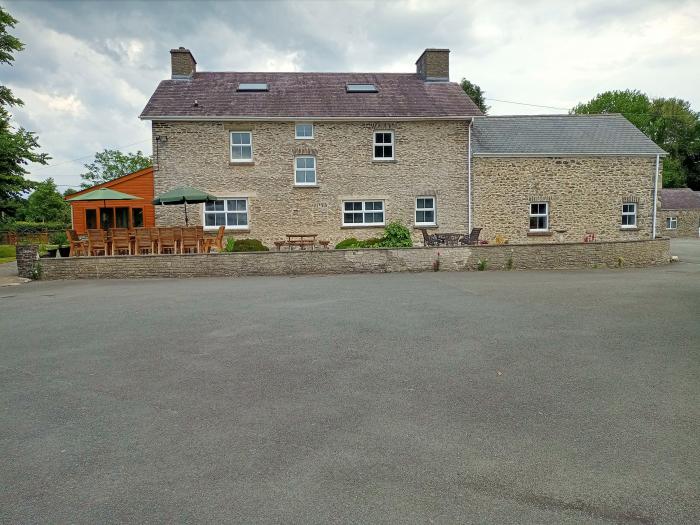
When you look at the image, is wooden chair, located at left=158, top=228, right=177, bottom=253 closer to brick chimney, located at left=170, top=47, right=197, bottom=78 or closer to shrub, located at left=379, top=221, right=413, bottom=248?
shrub, located at left=379, top=221, right=413, bottom=248

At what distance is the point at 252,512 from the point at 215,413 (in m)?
1.59

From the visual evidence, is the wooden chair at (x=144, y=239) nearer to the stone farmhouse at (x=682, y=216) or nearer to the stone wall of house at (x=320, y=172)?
the stone wall of house at (x=320, y=172)

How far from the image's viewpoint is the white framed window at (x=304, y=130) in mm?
22062

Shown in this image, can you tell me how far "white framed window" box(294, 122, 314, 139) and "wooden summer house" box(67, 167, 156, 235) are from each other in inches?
272

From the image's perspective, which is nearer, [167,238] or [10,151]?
[167,238]

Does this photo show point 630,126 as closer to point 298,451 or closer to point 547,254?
point 547,254

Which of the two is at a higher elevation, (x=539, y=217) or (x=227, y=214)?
(x=227, y=214)

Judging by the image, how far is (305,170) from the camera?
22047 mm

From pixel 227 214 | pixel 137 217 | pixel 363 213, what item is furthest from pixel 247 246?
pixel 137 217

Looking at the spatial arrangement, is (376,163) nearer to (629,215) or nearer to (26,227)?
(629,215)

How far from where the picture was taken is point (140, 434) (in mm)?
3889

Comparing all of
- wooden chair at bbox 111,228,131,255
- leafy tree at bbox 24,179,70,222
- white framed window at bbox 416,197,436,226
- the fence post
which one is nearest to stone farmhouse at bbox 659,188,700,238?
white framed window at bbox 416,197,436,226

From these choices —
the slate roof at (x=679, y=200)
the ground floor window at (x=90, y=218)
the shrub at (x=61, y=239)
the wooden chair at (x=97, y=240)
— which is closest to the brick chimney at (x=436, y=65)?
the wooden chair at (x=97, y=240)

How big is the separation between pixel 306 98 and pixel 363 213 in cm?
624
